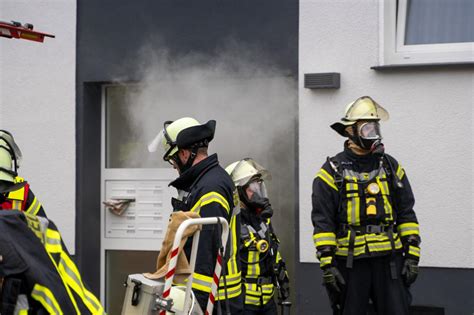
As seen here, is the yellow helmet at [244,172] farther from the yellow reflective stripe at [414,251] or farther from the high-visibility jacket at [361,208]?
the yellow reflective stripe at [414,251]

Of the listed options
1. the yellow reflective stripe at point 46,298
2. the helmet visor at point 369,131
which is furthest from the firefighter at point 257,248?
the yellow reflective stripe at point 46,298

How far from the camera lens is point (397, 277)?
6770 millimetres

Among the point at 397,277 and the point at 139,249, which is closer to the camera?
the point at 397,277

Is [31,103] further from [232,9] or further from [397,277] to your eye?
[397,277]

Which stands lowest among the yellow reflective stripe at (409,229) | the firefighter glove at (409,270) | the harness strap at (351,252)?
the firefighter glove at (409,270)

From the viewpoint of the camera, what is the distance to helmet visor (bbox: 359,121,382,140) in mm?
6887

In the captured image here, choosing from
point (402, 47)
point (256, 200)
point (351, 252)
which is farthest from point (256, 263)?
point (402, 47)

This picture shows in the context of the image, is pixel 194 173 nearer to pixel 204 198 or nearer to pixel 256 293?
pixel 204 198

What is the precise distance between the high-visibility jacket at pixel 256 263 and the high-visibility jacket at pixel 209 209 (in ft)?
3.11

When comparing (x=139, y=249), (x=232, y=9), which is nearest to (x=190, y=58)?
(x=232, y=9)

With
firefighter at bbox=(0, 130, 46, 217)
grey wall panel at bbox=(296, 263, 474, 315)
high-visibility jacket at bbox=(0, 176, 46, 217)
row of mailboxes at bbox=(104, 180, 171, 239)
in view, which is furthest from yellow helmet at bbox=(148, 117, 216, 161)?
row of mailboxes at bbox=(104, 180, 171, 239)

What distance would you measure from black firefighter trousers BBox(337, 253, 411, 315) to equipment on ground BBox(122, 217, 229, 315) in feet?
7.89

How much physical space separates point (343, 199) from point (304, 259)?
145cm

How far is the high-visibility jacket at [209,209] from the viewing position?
4.84 m
